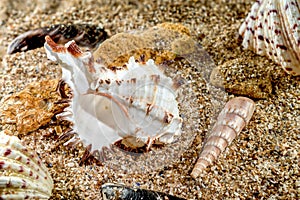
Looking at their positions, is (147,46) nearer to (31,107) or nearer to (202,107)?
(202,107)

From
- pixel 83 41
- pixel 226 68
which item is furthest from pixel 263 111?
pixel 83 41

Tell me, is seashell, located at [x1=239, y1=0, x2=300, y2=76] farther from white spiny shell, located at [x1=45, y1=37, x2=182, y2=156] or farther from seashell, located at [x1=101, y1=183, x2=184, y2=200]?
seashell, located at [x1=101, y1=183, x2=184, y2=200]

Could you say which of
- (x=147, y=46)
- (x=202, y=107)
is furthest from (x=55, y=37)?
(x=202, y=107)

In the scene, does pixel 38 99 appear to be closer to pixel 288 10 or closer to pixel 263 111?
pixel 263 111

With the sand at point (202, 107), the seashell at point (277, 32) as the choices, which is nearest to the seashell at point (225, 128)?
the sand at point (202, 107)

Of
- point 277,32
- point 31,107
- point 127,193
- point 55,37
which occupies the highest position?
point 277,32

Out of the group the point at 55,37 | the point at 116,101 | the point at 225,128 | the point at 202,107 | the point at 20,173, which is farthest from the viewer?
the point at 55,37
